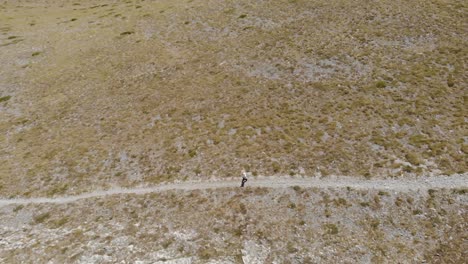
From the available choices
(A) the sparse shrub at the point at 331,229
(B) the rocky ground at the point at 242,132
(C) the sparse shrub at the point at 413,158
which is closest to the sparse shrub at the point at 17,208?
(B) the rocky ground at the point at 242,132

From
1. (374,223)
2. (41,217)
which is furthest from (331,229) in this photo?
(41,217)

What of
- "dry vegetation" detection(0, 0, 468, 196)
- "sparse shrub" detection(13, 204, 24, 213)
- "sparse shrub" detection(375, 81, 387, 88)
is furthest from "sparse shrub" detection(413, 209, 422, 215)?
"sparse shrub" detection(13, 204, 24, 213)

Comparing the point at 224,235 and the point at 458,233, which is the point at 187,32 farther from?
the point at 458,233

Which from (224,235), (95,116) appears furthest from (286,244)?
(95,116)

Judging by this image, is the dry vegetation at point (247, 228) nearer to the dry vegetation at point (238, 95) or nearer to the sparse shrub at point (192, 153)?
the dry vegetation at point (238, 95)

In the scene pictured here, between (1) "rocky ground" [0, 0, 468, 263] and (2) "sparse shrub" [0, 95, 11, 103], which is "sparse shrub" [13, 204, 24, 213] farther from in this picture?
(2) "sparse shrub" [0, 95, 11, 103]

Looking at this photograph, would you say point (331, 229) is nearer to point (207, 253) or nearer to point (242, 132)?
point (207, 253)
